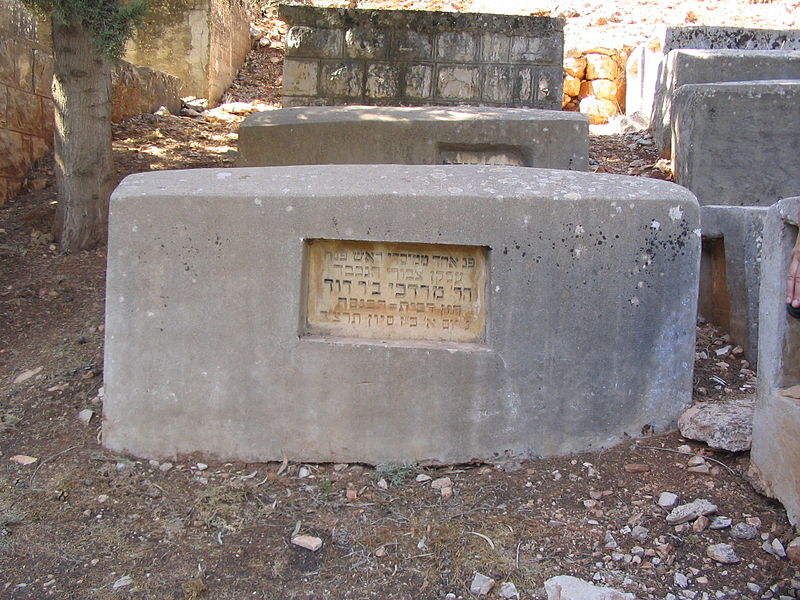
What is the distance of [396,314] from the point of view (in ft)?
9.57

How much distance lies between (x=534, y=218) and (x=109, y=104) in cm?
362

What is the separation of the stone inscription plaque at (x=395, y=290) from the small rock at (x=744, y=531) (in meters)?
1.13

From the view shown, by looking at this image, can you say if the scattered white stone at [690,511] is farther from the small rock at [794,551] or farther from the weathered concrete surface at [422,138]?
the weathered concrete surface at [422,138]

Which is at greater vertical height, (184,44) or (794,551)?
(184,44)

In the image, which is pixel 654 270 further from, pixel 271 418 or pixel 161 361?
pixel 161 361

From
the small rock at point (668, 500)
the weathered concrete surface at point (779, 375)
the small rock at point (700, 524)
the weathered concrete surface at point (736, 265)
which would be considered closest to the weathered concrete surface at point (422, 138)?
the weathered concrete surface at point (736, 265)

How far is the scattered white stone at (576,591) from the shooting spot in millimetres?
2094

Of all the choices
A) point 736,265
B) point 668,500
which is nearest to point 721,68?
point 736,265

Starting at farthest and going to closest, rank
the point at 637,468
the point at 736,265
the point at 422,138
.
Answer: the point at 422,138, the point at 736,265, the point at 637,468

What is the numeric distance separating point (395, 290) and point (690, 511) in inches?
53.6

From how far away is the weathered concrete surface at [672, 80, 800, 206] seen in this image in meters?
4.68

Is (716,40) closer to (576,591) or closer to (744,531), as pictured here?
(744,531)

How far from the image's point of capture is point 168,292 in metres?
2.83

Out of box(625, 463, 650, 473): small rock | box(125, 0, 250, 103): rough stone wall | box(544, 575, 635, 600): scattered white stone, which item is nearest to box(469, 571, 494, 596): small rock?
box(544, 575, 635, 600): scattered white stone
